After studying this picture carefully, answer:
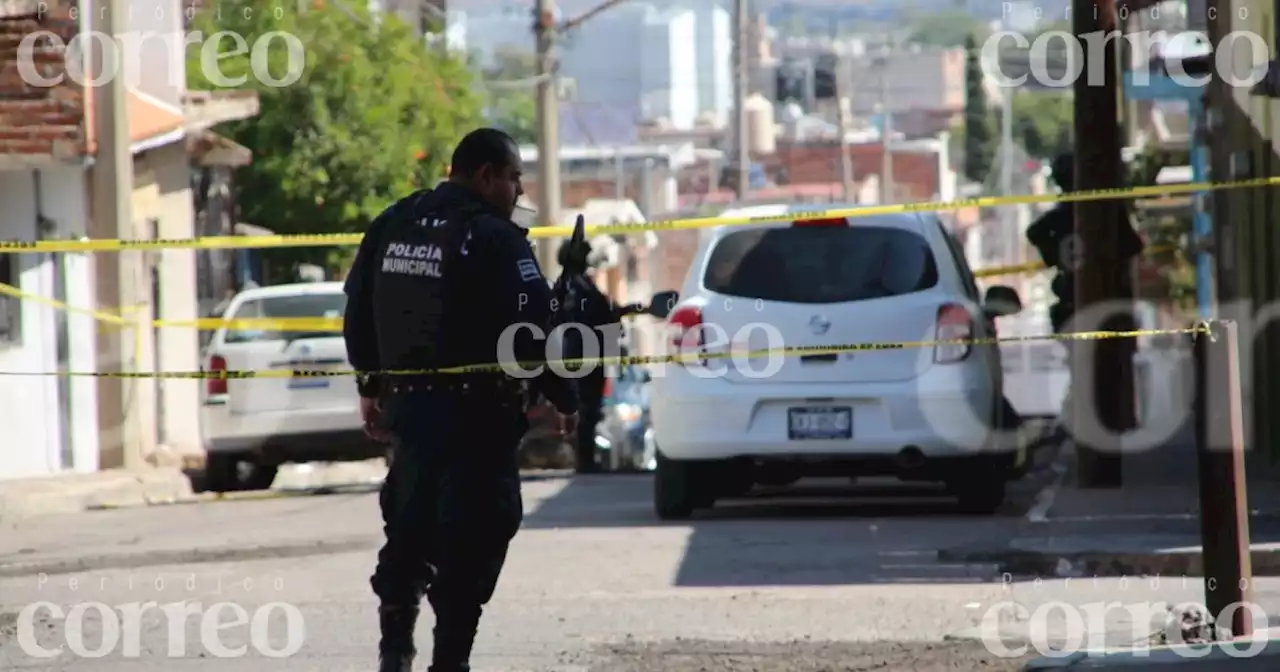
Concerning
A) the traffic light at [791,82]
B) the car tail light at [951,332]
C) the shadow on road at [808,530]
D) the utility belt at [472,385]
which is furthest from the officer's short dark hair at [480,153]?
the traffic light at [791,82]

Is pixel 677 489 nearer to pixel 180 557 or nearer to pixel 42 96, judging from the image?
pixel 180 557

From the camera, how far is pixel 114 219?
60.8 ft

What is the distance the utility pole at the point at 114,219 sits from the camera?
1850 cm

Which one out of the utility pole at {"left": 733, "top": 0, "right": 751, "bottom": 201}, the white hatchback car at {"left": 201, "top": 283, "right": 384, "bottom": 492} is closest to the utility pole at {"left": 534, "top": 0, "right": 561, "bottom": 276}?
the white hatchback car at {"left": 201, "top": 283, "right": 384, "bottom": 492}

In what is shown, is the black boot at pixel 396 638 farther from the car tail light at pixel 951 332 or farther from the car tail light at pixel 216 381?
the car tail light at pixel 216 381

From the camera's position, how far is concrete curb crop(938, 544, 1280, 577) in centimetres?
991

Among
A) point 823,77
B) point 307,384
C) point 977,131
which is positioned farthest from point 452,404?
point 977,131

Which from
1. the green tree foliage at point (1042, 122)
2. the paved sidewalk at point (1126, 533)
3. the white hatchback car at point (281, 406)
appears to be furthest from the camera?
the green tree foliage at point (1042, 122)

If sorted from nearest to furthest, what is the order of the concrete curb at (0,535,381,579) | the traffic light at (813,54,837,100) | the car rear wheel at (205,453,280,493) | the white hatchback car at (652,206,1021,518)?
the concrete curb at (0,535,381,579) → the white hatchback car at (652,206,1021,518) → the car rear wheel at (205,453,280,493) → the traffic light at (813,54,837,100)

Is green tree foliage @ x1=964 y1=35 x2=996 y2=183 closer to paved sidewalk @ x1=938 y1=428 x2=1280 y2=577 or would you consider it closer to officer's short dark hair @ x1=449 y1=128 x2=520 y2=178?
paved sidewalk @ x1=938 y1=428 x2=1280 y2=577

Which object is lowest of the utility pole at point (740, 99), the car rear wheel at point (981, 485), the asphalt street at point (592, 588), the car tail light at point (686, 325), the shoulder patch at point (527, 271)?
the asphalt street at point (592, 588)

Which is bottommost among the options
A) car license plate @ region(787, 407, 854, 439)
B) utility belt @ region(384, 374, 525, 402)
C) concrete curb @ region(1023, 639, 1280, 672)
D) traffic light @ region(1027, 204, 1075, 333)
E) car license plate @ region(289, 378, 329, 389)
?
concrete curb @ region(1023, 639, 1280, 672)

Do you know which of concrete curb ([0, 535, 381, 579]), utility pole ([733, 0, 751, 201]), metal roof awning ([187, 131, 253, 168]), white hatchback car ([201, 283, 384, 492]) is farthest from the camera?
utility pole ([733, 0, 751, 201])

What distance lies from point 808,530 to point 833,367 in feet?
2.87
